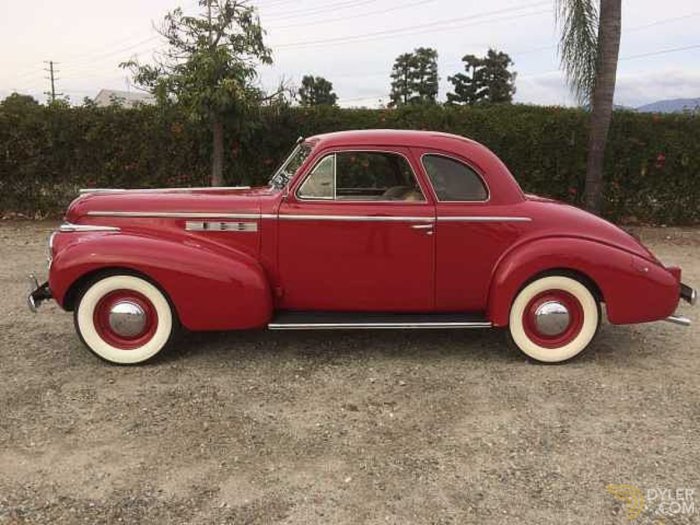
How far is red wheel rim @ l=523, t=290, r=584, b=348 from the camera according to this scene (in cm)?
443

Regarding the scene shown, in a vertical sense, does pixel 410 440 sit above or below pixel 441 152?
below

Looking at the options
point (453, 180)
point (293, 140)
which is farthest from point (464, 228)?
point (293, 140)

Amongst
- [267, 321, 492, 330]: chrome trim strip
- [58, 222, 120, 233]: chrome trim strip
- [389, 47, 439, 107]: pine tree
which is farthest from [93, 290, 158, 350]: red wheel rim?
[389, 47, 439, 107]: pine tree

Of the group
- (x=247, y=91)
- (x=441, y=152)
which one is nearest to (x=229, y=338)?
(x=441, y=152)

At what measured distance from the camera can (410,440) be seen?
3.35m

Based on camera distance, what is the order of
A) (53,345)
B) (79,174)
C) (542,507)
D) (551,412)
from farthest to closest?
(79,174) < (53,345) < (551,412) < (542,507)

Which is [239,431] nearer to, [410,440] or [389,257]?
[410,440]

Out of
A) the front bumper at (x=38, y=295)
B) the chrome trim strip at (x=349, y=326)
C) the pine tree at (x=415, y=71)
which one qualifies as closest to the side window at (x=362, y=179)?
the chrome trim strip at (x=349, y=326)

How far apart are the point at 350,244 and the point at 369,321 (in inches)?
22.2

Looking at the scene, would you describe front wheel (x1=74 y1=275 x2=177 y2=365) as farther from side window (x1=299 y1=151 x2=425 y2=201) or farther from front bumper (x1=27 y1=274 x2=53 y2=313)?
side window (x1=299 y1=151 x2=425 y2=201)

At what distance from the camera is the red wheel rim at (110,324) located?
4.30m

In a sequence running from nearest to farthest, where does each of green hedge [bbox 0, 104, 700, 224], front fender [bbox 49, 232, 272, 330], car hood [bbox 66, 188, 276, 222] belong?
front fender [bbox 49, 232, 272, 330] < car hood [bbox 66, 188, 276, 222] < green hedge [bbox 0, 104, 700, 224]

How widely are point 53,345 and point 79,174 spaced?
6542mm

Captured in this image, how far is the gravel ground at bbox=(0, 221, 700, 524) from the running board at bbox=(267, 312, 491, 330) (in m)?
0.29
